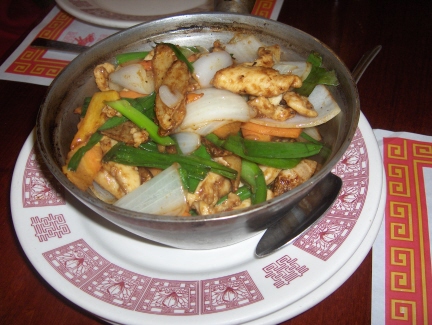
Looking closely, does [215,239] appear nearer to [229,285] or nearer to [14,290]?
[229,285]

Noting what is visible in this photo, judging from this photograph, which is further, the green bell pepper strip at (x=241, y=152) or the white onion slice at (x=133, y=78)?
the white onion slice at (x=133, y=78)

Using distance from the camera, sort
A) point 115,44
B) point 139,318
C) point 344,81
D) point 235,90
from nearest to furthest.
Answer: point 139,318 < point 344,81 < point 235,90 < point 115,44

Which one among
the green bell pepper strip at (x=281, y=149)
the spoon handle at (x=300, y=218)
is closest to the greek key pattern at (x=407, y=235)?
the spoon handle at (x=300, y=218)

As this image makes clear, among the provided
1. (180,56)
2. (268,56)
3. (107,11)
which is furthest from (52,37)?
(268,56)

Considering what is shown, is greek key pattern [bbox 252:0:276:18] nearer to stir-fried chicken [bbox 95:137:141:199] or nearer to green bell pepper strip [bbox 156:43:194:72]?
green bell pepper strip [bbox 156:43:194:72]

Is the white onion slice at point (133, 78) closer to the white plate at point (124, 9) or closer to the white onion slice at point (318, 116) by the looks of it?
the white onion slice at point (318, 116)

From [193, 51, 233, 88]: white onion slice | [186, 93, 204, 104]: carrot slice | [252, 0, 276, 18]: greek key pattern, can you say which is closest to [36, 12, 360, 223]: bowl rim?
[193, 51, 233, 88]: white onion slice

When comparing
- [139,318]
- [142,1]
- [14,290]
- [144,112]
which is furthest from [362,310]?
[142,1]
